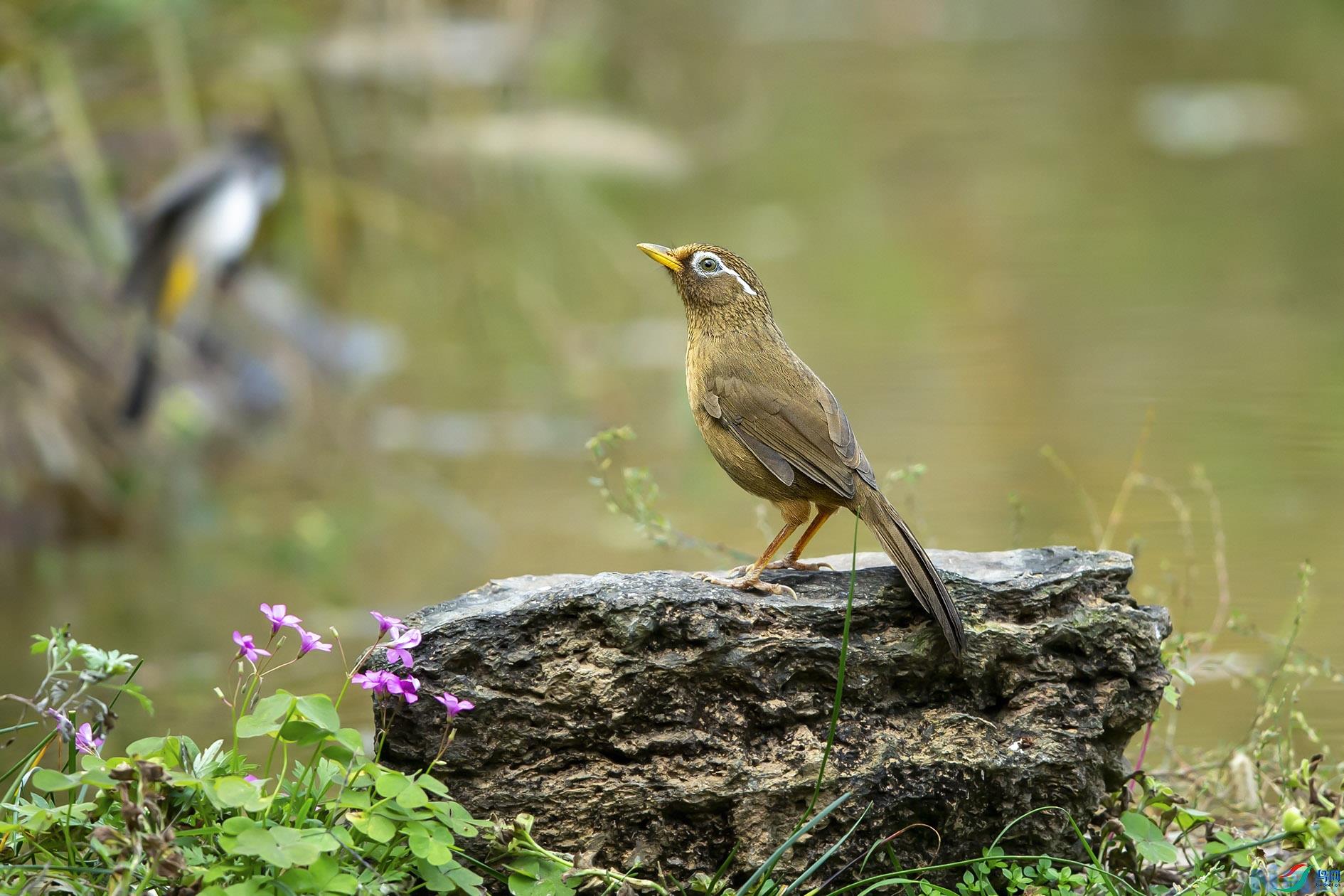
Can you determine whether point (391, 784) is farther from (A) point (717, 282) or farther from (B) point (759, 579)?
(A) point (717, 282)

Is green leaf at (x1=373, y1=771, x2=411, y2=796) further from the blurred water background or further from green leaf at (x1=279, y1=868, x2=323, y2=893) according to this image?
the blurred water background

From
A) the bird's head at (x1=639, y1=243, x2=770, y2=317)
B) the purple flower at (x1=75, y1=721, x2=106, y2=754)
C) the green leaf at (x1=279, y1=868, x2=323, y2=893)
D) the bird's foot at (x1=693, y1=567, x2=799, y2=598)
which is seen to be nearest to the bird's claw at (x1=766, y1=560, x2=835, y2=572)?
the bird's foot at (x1=693, y1=567, x2=799, y2=598)

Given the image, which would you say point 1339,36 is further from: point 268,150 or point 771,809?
point 771,809

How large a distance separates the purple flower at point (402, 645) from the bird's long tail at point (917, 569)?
34.6 inches

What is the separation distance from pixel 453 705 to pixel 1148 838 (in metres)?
1.23

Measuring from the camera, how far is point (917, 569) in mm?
2938

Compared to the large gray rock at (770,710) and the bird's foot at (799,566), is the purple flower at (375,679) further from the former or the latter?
the bird's foot at (799,566)

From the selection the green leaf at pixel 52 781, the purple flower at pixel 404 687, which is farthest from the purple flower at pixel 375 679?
the green leaf at pixel 52 781

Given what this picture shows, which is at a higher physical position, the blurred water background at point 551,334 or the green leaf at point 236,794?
the blurred water background at point 551,334

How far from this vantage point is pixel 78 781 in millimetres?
2496

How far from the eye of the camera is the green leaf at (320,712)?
8.24ft

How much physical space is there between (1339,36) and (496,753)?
16.9 meters

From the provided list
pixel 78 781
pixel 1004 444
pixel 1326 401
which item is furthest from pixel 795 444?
pixel 1326 401

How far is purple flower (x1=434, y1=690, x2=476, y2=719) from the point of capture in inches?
103
